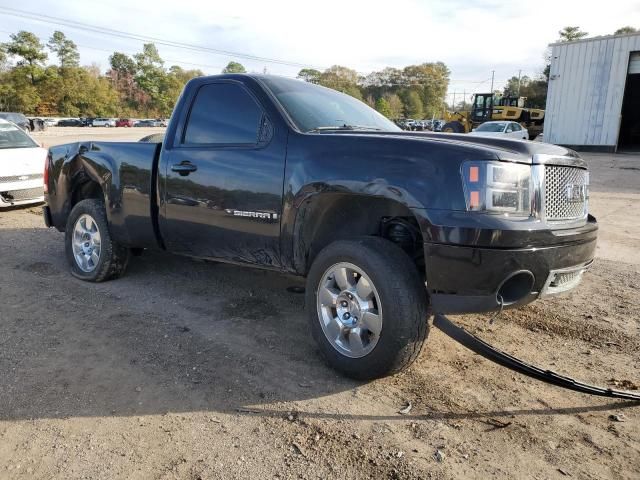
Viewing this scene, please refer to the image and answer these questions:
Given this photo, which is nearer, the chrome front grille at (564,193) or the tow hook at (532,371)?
the tow hook at (532,371)

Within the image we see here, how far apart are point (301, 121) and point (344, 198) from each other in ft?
2.37

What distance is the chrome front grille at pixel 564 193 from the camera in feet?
9.98

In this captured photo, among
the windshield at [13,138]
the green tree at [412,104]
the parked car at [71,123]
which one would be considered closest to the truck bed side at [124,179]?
the windshield at [13,138]

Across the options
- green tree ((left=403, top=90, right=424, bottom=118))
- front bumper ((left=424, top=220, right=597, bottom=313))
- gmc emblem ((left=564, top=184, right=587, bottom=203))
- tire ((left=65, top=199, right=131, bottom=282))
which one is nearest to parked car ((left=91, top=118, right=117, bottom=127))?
green tree ((left=403, top=90, right=424, bottom=118))

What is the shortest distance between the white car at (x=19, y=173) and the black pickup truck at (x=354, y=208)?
5.10 m

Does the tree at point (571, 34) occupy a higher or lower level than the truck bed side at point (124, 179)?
higher

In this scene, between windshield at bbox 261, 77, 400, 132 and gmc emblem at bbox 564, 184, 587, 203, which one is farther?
windshield at bbox 261, 77, 400, 132

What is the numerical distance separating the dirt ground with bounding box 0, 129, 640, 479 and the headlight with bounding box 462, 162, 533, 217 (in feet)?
3.75

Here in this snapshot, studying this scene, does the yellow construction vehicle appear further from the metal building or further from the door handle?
the door handle

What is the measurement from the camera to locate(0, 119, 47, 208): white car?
875cm

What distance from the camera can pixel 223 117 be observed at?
4.12 meters

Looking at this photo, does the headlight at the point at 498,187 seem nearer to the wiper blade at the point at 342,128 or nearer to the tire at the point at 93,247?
the wiper blade at the point at 342,128

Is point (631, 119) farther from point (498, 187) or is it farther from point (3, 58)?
point (3, 58)

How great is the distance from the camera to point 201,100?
4316mm
